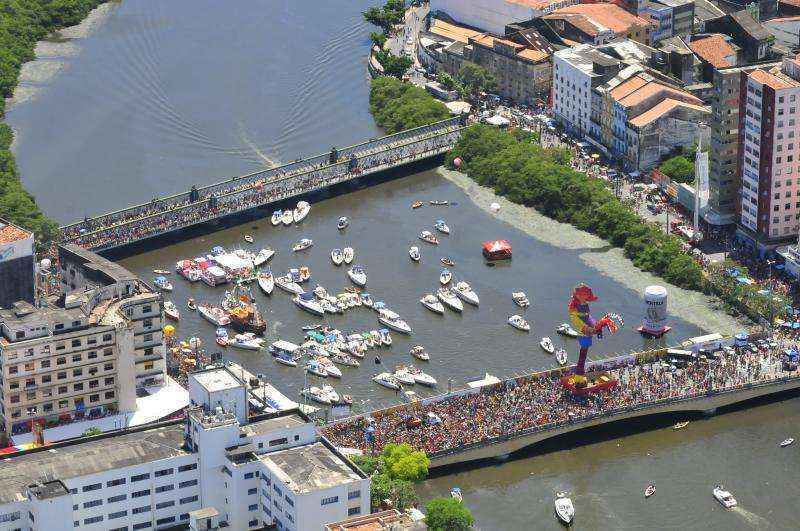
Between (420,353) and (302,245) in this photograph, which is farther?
(302,245)

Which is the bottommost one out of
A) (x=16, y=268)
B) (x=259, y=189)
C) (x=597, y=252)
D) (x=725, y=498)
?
(x=725, y=498)

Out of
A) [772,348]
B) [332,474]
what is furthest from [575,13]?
[332,474]

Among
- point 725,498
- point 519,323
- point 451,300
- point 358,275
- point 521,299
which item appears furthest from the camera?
point 358,275

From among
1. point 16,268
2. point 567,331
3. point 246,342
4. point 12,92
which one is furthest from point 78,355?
point 12,92

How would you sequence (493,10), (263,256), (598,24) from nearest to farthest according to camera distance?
(263,256), (598,24), (493,10)

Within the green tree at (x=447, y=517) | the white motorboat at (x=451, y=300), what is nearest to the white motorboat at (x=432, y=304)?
the white motorboat at (x=451, y=300)

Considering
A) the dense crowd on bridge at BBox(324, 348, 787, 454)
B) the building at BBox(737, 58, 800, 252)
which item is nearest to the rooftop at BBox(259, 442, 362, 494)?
the dense crowd on bridge at BBox(324, 348, 787, 454)

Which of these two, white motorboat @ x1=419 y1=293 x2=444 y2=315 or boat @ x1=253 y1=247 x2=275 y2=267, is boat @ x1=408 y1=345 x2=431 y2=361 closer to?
white motorboat @ x1=419 y1=293 x2=444 y2=315

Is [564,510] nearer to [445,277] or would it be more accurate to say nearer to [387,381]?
[387,381]

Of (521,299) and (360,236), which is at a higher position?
(521,299)
